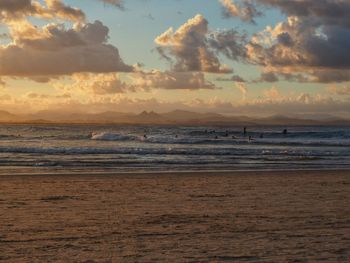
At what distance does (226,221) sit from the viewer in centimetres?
1013

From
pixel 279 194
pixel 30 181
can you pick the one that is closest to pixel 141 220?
pixel 279 194

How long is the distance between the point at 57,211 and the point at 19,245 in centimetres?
332

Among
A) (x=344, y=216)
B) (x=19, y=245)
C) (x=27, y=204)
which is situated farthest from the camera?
(x=27, y=204)

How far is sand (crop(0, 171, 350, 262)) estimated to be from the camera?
24.7ft

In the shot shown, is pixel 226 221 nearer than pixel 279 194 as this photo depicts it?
Yes

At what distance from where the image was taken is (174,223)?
991cm

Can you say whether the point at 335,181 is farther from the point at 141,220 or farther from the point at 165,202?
the point at 141,220

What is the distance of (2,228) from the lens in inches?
365

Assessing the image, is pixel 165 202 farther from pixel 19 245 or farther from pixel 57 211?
pixel 19 245

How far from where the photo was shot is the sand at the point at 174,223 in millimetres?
7527

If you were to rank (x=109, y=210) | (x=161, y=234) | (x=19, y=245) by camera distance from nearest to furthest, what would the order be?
(x=19, y=245) → (x=161, y=234) → (x=109, y=210)

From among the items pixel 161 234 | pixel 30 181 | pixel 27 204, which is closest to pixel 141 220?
pixel 161 234

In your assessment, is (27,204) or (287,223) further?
(27,204)

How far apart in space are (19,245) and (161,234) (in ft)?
7.63
